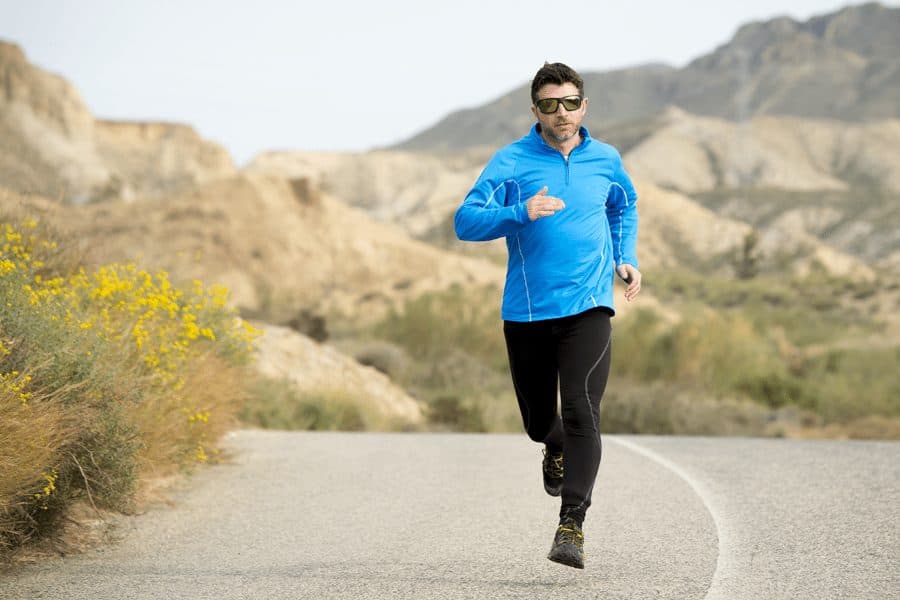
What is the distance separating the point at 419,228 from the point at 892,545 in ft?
304

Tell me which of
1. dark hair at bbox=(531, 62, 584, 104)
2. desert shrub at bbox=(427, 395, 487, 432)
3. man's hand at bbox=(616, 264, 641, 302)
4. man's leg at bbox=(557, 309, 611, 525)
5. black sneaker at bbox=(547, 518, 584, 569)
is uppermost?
dark hair at bbox=(531, 62, 584, 104)

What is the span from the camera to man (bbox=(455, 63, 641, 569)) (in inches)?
239

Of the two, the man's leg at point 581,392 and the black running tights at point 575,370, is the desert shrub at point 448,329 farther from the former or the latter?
the man's leg at point 581,392

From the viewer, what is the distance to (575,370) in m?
6.07

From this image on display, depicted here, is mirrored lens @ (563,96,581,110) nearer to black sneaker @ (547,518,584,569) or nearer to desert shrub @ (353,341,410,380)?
black sneaker @ (547,518,584,569)

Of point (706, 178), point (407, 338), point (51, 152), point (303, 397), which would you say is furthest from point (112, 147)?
point (303, 397)

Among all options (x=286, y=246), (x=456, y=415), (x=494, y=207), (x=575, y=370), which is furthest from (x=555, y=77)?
(x=286, y=246)

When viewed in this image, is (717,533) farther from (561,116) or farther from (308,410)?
(308,410)

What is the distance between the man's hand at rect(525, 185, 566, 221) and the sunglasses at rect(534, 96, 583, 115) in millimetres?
495

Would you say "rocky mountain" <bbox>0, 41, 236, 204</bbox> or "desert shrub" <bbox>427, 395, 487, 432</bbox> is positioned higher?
"rocky mountain" <bbox>0, 41, 236, 204</bbox>

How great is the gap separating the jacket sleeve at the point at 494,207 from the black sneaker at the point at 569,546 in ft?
4.85

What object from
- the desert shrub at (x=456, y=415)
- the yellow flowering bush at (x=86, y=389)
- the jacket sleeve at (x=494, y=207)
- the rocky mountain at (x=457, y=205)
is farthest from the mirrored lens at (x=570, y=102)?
the rocky mountain at (x=457, y=205)

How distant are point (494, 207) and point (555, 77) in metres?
0.74

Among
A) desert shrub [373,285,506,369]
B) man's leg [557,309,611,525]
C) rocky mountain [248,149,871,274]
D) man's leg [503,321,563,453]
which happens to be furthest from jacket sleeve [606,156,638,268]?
rocky mountain [248,149,871,274]
